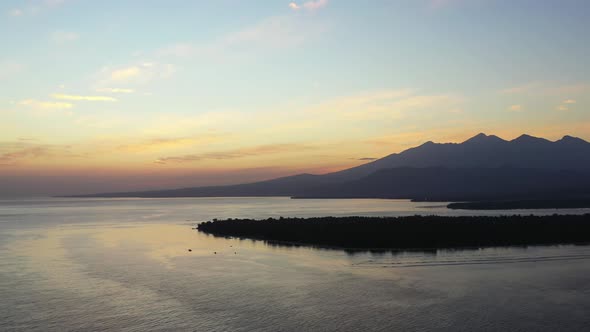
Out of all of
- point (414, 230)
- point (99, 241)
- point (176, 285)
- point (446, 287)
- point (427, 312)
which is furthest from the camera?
point (99, 241)

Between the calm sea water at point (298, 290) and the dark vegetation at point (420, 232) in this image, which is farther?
the dark vegetation at point (420, 232)

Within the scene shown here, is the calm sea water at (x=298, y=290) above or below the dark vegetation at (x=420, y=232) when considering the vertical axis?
below

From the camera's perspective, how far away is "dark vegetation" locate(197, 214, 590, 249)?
42375mm

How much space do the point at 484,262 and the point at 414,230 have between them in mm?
13639

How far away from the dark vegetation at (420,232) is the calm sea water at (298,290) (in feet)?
10.4

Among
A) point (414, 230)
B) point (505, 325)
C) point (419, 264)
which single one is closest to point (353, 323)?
point (505, 325)

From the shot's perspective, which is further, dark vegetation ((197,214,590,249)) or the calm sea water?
dark vegetation ((197,214,590,249))

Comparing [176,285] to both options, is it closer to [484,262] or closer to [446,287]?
[446,287]

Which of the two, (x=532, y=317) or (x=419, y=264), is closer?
(x=532, y=317)

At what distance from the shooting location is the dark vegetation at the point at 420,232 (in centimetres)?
4238

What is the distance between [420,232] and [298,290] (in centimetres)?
2257

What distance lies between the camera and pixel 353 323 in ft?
63.8

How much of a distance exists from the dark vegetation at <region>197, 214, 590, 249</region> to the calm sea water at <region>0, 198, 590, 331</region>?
3.17m

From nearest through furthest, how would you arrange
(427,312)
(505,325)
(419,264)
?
(505,325) < (427,312) < (419,264)
